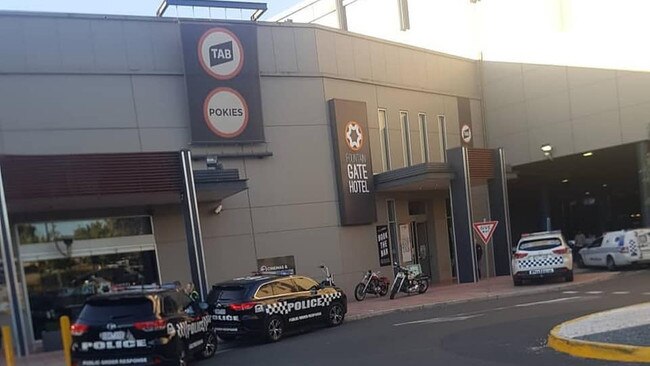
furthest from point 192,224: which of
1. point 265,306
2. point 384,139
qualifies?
point 384,139

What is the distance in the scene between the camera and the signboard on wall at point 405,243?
968 inches

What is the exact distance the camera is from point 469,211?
23062 mm

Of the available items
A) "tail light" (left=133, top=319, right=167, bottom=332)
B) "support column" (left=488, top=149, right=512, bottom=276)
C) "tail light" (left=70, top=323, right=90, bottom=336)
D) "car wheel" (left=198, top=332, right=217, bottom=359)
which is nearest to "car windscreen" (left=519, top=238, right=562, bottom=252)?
"support column" (left=488, top=149, right=512, bottom=276)

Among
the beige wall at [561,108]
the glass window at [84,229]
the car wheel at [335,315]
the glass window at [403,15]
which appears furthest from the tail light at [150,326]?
the glass window at [403,15]

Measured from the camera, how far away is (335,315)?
51.2ft

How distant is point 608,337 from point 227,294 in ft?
26.3

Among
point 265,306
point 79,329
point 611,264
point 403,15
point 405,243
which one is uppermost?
point 403,15

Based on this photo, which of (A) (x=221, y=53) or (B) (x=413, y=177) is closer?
(A) (x=221, y=53)

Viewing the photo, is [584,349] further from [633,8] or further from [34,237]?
[633,8]

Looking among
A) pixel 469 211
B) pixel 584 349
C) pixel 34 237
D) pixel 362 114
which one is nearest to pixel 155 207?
pixel 34 237

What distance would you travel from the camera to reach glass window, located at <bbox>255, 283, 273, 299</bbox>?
45.0ft

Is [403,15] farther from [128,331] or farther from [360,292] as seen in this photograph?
[128,331]

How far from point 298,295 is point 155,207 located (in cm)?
662

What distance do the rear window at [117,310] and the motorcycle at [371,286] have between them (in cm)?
1147
